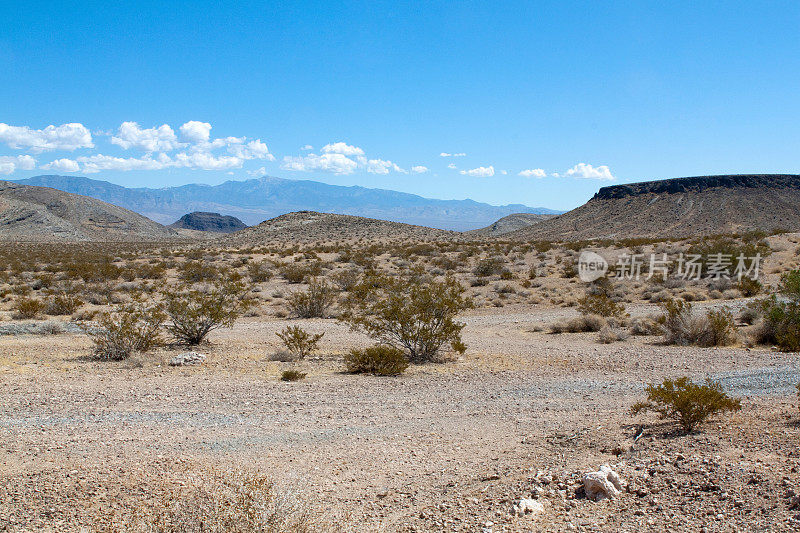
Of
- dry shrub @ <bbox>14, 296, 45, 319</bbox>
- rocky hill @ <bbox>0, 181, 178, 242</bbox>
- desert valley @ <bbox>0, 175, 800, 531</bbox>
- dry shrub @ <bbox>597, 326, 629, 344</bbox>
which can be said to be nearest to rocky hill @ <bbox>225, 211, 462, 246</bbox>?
rocky hill @ <bbox>0, 181, 178, 242</bbox>

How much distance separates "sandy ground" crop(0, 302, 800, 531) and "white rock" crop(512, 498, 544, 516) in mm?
59

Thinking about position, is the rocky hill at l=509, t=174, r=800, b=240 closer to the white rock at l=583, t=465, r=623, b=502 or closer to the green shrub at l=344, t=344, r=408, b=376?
the green shrub at l=344, t=344, r=408, b=376

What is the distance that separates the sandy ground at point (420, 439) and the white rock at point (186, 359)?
49 cm

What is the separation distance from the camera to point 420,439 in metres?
6.66

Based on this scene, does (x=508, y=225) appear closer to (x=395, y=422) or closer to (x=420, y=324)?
(x=420, y=324)

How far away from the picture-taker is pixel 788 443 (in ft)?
17.2

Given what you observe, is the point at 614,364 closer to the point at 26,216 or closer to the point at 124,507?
the point at 124,507

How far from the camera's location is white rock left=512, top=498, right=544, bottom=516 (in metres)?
4.45

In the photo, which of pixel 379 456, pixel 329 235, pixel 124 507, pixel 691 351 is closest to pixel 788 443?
pixel 379 456

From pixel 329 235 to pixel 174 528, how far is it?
71.5 m

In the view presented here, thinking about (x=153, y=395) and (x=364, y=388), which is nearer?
(x=153, y=395)

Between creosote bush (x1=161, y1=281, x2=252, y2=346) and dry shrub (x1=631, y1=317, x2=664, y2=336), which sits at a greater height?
dry shrub (x1=631, y1=317, x2=664, y2=336)

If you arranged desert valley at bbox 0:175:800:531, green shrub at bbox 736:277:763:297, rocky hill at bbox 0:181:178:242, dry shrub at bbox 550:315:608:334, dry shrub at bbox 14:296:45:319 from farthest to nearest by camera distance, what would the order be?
rocky hill at bbox 0:181:178:242 → green shrub at bbox 736:277:763:297 → dry shrub at bbox 14:296:45:319 → dry shrub at bbox 550:315:608:334 → desert valley at bbox 0:175:800:531

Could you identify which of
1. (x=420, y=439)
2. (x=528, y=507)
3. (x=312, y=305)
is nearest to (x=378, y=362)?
(x=420, y=439)
